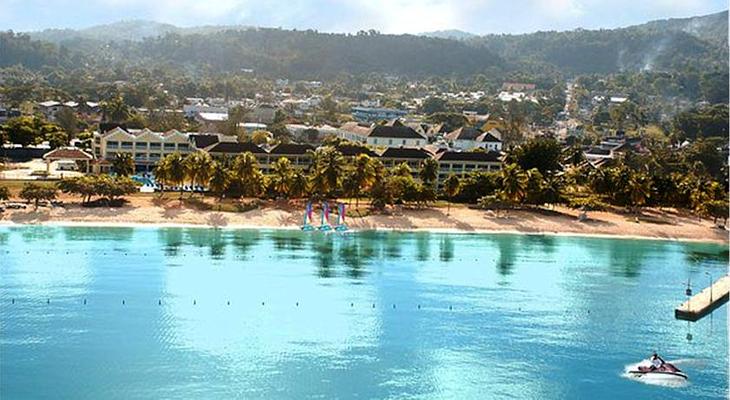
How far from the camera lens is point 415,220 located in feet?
183

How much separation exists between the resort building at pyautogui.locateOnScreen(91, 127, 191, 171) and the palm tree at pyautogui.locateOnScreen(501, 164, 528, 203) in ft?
85.6

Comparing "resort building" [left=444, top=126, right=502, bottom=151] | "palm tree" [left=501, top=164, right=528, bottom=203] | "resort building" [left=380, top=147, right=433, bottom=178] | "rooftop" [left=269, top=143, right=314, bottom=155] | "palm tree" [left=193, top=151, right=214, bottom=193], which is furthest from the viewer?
"resort building" [left=444, top=126, right=502, bottom=151]

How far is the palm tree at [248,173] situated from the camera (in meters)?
57.7

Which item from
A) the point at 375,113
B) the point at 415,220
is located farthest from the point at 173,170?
the point at 375,113

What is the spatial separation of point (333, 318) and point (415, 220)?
2233 centimetres

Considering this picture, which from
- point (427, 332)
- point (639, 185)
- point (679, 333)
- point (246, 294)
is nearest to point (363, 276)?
point (246, 294)

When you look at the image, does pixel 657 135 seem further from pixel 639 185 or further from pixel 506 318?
pixel 506 318

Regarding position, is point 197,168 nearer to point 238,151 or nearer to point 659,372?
point 238,151

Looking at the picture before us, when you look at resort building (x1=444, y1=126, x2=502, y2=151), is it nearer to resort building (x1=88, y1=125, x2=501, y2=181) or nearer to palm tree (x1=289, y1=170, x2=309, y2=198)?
resort building (x1=88, y1=125, x2=501, y2=181)

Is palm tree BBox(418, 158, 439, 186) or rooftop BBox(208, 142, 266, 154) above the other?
rooftop BBox(208, 142, 266, 154)

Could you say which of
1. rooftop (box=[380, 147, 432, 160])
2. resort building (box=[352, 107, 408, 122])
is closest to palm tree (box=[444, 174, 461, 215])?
rooftop (box=[380, 147, 432, 160])

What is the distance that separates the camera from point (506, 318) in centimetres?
3522

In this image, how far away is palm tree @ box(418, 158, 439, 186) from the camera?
63406mm

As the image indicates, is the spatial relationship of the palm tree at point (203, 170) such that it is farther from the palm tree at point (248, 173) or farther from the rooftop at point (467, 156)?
the rooftop at point (467, 156)
